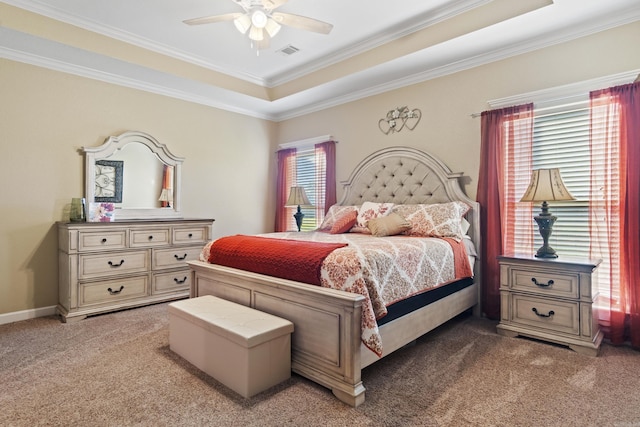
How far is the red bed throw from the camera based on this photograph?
207 centimetres

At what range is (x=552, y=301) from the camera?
256 centimetres

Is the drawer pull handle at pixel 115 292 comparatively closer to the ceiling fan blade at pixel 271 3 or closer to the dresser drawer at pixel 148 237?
the dresser drawer at pixel 148 237

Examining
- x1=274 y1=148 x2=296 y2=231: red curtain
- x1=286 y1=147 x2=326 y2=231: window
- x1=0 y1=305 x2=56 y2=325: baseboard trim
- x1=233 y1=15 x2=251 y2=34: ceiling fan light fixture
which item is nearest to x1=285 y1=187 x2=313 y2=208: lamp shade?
x1=286 y1=147 x2=326 y2=231: window

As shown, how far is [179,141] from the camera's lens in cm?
433


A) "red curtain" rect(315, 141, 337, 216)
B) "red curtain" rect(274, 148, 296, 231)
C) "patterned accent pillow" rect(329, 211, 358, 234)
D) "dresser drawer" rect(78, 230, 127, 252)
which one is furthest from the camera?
"red curtain" rect(274, 148, 296, 231)

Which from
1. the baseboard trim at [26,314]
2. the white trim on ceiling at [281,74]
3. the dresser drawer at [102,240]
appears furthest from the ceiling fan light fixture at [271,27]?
the baseboard trim at [26,314]

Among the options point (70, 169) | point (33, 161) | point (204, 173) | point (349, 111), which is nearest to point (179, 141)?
point (204, 173)

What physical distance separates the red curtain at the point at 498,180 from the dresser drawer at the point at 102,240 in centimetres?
350

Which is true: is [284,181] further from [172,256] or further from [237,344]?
[237,344]

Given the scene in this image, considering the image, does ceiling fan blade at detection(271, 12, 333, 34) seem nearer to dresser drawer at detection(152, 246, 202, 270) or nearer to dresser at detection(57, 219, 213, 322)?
dresser at detection(57, 219, 213, 322)

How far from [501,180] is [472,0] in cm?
152

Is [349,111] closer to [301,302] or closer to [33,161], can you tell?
[301,302]

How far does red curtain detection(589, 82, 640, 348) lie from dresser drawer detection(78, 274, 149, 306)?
407cm

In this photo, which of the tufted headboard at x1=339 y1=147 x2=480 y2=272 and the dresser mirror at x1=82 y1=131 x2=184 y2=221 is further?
the dresser mirror at x1=82 y1=131 x2=184 y2=221
